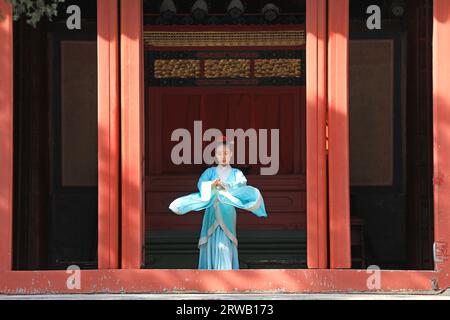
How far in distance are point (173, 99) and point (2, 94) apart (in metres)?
5.21

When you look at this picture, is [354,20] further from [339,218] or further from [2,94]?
[2,94]

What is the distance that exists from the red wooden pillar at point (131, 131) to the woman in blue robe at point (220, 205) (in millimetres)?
556

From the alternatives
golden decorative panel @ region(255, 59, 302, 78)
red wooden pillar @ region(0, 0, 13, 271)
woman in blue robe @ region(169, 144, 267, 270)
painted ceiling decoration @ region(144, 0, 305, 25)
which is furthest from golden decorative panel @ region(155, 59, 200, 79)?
red wooden pillar @ region(0, 0, 13, 271)

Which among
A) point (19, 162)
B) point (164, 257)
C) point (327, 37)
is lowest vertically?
point (164, 257)

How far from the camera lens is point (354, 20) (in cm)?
1650

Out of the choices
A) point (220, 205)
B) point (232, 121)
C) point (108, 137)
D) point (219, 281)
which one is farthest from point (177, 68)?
point (219, 281)

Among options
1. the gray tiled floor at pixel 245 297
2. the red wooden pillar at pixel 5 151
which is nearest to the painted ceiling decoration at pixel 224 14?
the red wooden pillar at pixel 5 151

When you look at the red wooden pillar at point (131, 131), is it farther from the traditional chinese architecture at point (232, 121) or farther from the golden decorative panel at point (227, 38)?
the golden decorative panel at point (227, 38)

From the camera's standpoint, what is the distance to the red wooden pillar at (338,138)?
12.2 metres

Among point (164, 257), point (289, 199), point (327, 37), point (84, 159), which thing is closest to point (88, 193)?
point (84, 159)

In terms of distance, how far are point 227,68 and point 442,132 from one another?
555 cm

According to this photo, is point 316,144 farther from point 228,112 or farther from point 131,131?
point 228,112

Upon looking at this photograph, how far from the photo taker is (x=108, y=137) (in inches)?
485

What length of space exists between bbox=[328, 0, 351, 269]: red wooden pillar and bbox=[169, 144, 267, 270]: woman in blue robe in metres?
0.88
